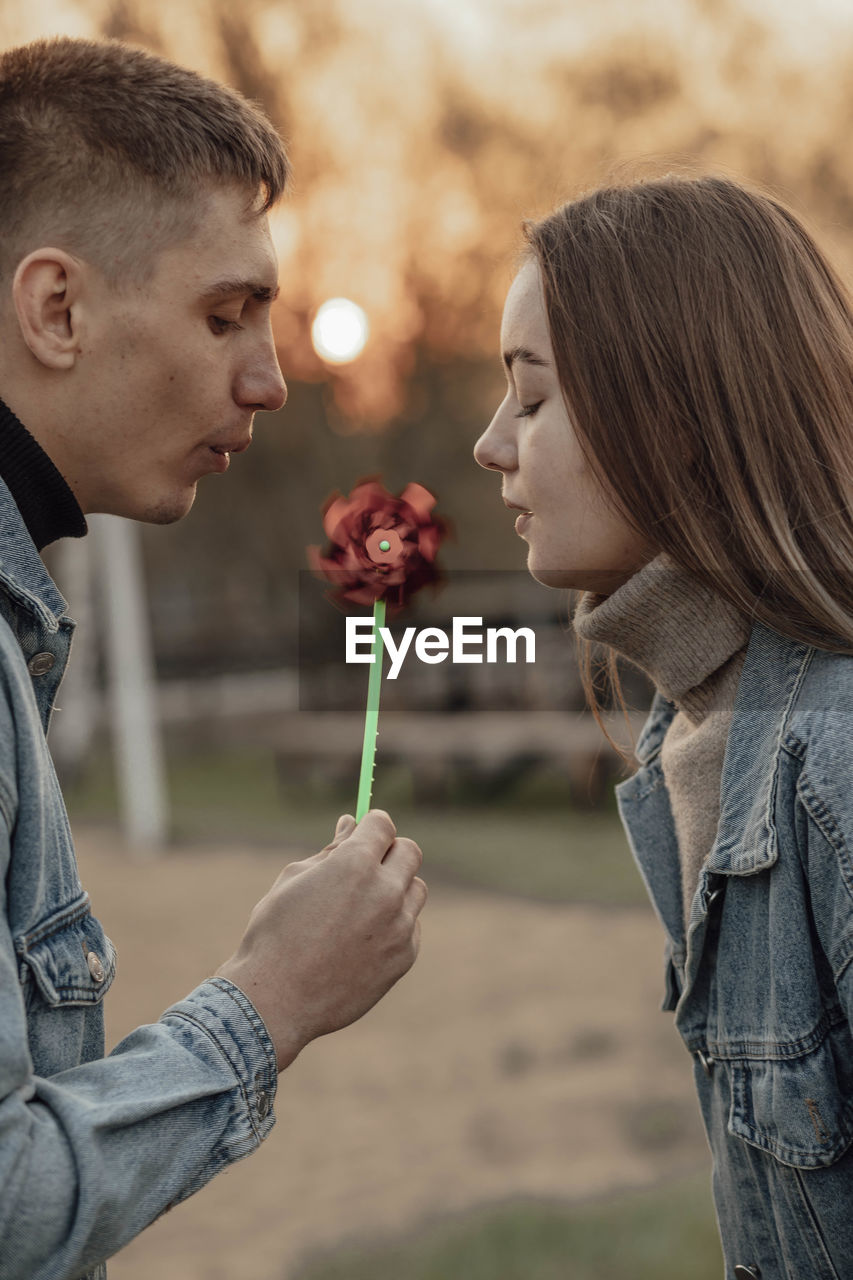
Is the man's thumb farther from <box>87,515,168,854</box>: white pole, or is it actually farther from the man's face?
<box>87,515,168,854</box>: white pole

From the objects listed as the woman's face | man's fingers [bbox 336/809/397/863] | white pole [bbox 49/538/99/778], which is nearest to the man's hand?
man's fingers [bbox 336/809/397/863]

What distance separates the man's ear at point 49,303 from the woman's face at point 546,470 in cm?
81

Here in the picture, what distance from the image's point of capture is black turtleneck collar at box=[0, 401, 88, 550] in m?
1.82

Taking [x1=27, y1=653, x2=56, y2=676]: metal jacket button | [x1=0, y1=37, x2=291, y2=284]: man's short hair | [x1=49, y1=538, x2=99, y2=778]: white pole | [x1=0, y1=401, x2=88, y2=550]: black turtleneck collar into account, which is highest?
[x1=0, y1=37, x2=291, y2=284]: man's short hair

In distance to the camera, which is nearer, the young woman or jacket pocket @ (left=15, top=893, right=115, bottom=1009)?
jacket pocket @ (left=15, top=893, right=115, bottom=1009)

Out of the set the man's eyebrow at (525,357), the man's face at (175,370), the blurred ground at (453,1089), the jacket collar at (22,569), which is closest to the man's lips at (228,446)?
the man's face at (175,370)

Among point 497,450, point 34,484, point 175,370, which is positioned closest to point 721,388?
point 497,450

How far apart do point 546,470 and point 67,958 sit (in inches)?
46.7

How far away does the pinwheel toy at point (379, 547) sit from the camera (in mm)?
2330

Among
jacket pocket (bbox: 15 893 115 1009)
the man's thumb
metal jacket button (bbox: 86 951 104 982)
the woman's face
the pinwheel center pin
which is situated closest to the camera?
jacket pocket (bbox: 15 893 115 1009)

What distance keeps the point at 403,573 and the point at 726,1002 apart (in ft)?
3.22

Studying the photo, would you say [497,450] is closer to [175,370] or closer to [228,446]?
[228,446]

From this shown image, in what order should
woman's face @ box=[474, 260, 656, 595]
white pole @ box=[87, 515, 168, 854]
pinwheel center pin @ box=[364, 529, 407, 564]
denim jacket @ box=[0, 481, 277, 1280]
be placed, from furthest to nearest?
1. white pole @ box=[87, 515, 168, 854]
2. pinwheel center pin @ box=[364, 529, 407, 564]
3. woman's face @ box=[474, 260, 656, 595]
4. denim jacket @ box=[0, 481, 277, 1280]
